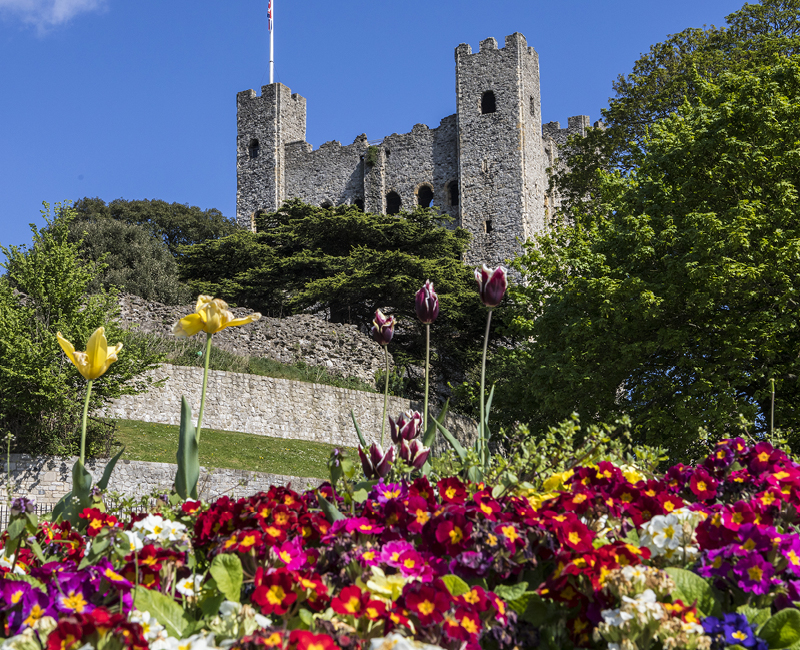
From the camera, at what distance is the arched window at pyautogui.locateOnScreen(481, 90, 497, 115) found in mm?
33344

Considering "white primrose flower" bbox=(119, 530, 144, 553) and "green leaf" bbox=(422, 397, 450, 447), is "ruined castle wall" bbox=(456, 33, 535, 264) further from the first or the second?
"white primrose flower" bbox=(119, 530, 144, 553)

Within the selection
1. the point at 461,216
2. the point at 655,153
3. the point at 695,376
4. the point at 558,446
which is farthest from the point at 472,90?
the point at 558,446

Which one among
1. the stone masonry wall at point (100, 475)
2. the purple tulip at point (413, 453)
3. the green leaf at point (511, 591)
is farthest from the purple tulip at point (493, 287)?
the stone masonry wall at point (100, 475)

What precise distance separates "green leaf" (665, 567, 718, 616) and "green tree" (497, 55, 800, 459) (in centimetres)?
1001

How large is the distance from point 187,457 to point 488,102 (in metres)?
32.5

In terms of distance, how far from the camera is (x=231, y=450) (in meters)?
15.0

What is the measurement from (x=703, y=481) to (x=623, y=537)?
0.53 meters

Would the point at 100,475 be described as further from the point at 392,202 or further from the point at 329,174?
the point at 329,174

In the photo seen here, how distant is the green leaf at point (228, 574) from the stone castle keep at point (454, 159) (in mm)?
29832

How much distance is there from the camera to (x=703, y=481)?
9.53 ft

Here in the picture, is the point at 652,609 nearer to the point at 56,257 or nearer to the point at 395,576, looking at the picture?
the point at 395,576

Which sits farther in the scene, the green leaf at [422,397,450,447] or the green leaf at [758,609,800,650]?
the green leaf at [422,397,450,447]

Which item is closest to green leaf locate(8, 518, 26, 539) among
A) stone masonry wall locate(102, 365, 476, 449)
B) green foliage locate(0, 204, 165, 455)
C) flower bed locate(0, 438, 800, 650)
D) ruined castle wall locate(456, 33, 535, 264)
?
flower bed locate(0, 438, 800, 650)

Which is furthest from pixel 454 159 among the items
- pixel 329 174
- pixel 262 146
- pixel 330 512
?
pixel 330 512
